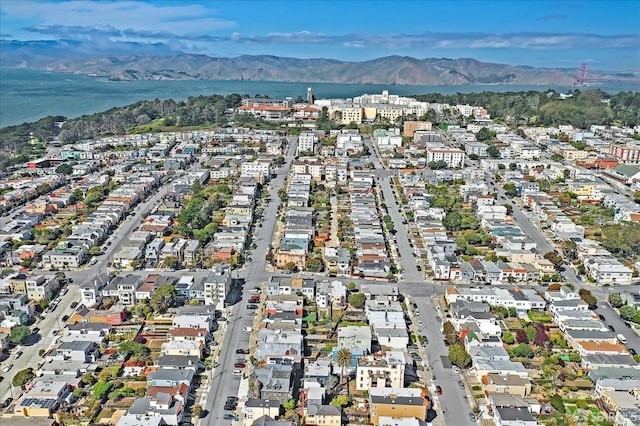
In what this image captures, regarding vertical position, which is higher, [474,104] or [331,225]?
[474,104]

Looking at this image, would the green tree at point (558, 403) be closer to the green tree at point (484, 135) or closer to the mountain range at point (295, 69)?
the green tree at point (484, 135)

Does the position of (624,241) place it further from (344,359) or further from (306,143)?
(306,143)

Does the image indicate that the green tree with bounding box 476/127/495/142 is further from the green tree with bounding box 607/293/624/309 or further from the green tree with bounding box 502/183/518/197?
the green tree with bounding box 607/293/624/309

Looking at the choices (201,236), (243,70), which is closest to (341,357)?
(201,236)

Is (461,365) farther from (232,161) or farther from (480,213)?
(232,161)

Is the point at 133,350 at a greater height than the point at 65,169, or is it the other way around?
the point at 65,169

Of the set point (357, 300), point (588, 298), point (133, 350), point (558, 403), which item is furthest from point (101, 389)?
point (588, 298)

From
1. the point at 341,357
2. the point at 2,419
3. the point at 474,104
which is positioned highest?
the point at 474,104
